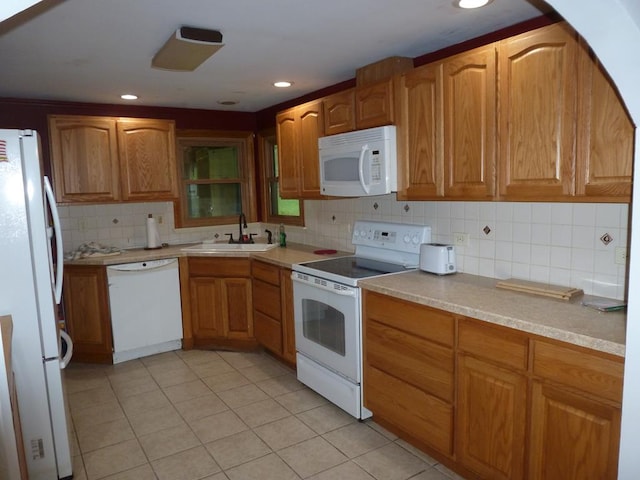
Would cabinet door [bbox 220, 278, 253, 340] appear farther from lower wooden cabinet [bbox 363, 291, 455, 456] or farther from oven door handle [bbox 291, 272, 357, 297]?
lower wooden cabinet [bbox 363, 291, 455, 456]

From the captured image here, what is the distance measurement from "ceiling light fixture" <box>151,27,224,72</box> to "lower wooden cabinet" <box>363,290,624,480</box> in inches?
64.8

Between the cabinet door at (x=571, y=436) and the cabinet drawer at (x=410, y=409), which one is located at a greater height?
the cabinet door at (x=571, y=436)

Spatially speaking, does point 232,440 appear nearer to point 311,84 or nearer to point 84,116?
point 311,84

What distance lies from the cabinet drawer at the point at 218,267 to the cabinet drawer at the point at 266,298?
17cm

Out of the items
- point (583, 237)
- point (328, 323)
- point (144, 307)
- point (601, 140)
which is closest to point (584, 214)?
point (583, 237)

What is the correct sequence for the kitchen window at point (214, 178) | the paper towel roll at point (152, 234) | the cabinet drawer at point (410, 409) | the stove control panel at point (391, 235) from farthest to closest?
the kitchen window at point (214, 178) → the paper towel roll at point (152, 234) → the stove control panel at point (391, 235) → the cabinet drawer at point (410, 409)

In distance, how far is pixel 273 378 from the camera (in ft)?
11.9

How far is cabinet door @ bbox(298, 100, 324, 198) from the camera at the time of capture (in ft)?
11.3

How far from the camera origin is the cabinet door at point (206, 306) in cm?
419

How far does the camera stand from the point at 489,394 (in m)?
2.06

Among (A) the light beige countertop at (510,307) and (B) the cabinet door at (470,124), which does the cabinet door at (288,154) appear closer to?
(A) the light beige countertop at (510,307)

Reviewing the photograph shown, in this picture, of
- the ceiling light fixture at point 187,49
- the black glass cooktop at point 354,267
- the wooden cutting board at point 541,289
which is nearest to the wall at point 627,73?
the wooden cutting board at point 541,289

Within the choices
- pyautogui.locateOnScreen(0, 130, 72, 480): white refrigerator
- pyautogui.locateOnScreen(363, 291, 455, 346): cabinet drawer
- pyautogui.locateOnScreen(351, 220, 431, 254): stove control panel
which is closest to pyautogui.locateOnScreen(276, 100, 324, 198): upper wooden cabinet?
pyautogui.locateOnScreen(351, 220, 431, 254): stove control panel

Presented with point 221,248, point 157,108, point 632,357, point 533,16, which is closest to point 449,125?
point 533,16
